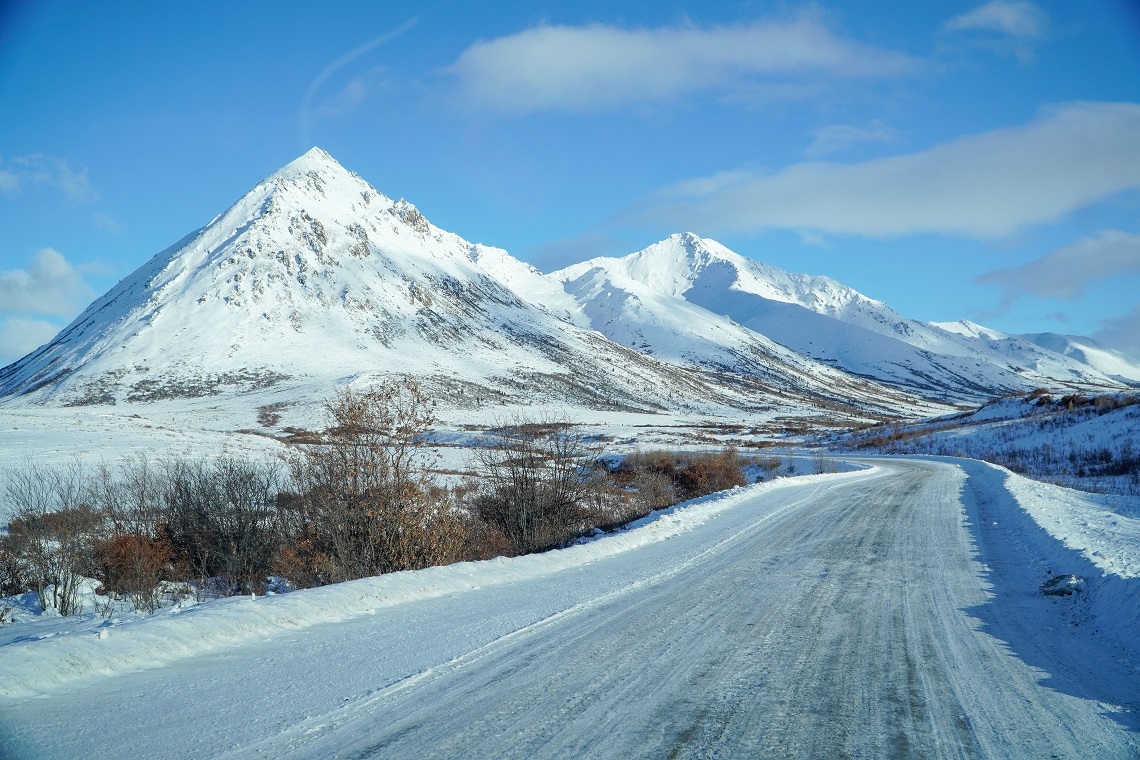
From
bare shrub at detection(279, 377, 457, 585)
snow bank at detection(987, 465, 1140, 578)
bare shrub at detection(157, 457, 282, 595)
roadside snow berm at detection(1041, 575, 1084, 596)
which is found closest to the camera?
roadside snow berm at detection(1041, 575, 1084, 596)

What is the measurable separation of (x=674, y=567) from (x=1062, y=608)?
16.1ft

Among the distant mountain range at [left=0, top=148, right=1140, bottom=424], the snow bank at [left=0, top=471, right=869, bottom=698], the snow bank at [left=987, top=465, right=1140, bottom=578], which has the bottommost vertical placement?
the snow bank at [left=987, top=465, right=1140, bottom=578]

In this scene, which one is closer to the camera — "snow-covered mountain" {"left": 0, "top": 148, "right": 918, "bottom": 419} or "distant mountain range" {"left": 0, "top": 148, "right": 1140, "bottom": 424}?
"distant mountain range" {"left": 0, "top": 148, "right": 1140, "bottom": 424}

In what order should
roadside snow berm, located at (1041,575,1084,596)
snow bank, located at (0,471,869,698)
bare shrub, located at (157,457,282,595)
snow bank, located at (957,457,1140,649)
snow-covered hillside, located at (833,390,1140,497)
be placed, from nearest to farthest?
snow bank, located at (0,471,869,698) → snow bank, located at (957,457,1140,649) → roadside snow berm, located at (1041,575,1084,596) → bare shrub, located at (157,457,282,595) → snow-covered hillside, located at (833,390,1140,497)

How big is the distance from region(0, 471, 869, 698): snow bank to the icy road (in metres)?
0.13

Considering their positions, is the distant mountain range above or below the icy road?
above

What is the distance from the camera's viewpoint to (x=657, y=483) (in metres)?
29.5

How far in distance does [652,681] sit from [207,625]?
14.8 ft

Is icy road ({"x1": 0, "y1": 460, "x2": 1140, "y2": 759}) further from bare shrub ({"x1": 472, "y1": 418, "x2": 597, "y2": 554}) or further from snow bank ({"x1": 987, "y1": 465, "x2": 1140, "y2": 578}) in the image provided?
bare shrub ({"x1": 472, "y1": 418, "x2": 597, "y2": 554})

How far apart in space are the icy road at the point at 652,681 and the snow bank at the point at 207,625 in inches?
5.2

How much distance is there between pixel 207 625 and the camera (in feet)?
21.6

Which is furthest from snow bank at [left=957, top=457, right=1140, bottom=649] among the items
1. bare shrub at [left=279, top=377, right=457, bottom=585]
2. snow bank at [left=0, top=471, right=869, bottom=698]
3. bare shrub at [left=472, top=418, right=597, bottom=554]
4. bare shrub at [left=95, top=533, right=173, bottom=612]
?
bare shrub at [left=95, top=533, right=173, bottom=612]

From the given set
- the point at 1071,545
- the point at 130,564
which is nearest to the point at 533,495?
the point at 130,564

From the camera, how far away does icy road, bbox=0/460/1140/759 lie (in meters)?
4.40
